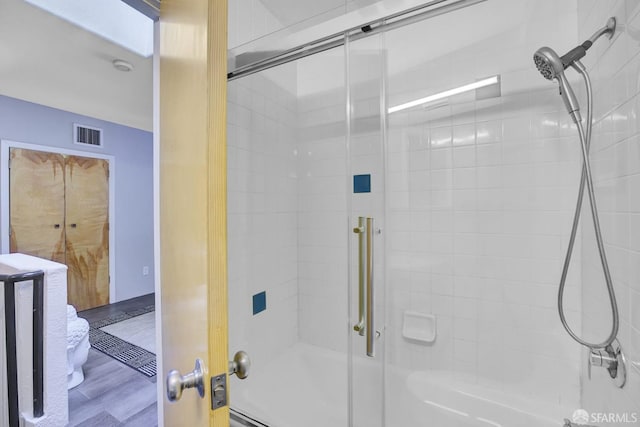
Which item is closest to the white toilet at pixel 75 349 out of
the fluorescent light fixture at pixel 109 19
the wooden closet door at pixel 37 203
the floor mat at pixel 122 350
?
the floor mat at pixel 122 350

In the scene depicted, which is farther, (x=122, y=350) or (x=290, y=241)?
(x=122, y=350)

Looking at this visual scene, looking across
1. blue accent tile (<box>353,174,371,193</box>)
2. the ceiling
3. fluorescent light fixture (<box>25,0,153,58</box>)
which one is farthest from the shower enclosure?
the ceiling

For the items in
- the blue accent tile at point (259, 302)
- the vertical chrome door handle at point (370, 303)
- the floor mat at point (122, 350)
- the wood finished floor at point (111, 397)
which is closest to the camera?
the vertical chrome door handle at point (370, 303)

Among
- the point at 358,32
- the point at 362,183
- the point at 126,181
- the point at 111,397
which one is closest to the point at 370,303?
the point at 362,183

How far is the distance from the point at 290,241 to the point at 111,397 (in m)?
1.64

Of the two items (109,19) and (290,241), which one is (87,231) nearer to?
(109,19)

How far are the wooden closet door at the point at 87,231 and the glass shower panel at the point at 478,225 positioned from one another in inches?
145

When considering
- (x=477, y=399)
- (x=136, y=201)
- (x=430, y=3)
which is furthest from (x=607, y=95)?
(x=136, y=201)

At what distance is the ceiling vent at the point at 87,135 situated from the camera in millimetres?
3354

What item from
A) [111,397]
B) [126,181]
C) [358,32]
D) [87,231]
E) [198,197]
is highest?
[358,32]

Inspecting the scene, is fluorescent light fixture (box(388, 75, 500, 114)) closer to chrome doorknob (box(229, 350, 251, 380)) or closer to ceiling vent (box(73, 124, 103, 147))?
chrome doorknob (box(229, 350, 251, 380))

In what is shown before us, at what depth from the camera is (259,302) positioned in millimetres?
1656

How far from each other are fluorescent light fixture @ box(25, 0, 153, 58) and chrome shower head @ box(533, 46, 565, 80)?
1992 mm

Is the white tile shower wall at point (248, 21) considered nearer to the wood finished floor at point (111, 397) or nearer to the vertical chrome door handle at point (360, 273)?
the vertical chrome door handle at point (360, 273)
